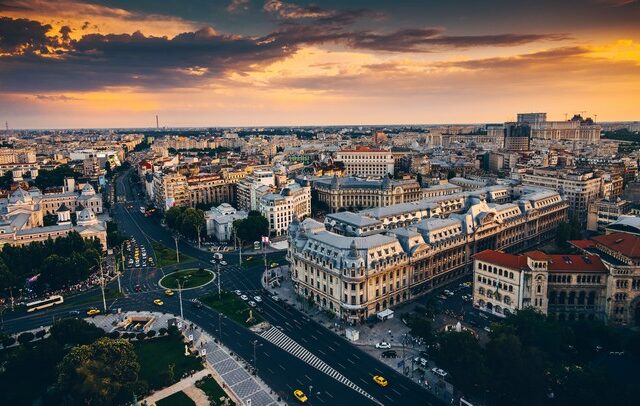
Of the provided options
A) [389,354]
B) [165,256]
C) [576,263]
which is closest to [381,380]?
[389,354]

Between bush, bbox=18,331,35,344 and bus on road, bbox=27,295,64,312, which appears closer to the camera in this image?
bush, bbox=18,331,35,344

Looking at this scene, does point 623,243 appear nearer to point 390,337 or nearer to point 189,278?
point 390,337

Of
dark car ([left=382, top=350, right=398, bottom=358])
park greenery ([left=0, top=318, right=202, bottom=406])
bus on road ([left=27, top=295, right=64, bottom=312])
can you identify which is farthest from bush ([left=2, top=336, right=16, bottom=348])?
dark car ([left=382, top=350, right=398, bottom=358])

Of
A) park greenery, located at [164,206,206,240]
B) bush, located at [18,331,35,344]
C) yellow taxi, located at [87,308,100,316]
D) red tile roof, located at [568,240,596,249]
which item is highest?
red tile roof, located at [568,240,596,249]

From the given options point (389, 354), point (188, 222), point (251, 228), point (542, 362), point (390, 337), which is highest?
point (188, 222)

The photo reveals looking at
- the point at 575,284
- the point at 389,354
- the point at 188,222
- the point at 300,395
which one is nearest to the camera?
the point at 300,395

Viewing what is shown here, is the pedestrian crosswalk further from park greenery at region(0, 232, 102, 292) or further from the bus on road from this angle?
park greenery at region(0, 232, 102, 292)
